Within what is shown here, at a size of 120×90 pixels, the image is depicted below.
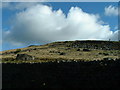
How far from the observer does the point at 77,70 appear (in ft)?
118

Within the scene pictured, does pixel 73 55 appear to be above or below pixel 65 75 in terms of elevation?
above

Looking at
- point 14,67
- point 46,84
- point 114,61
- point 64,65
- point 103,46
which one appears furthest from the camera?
point 103,46

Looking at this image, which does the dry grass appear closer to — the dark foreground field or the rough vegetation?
the rough vegetation

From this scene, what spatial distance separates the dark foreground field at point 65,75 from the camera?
105 ft

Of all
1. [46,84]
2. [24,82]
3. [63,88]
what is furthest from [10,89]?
[63,88]

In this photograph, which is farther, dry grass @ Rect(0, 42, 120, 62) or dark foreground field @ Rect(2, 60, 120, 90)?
dry grass @ Rect(0, 42, 120, 62)

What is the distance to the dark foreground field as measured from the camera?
105 feet

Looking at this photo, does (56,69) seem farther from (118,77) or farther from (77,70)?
(118,77)

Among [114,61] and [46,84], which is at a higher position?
[114,61]

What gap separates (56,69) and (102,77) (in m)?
7.28

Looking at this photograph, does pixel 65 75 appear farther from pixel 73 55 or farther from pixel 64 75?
pixel 73 55

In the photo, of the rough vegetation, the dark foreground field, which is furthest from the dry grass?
the dark foreground field

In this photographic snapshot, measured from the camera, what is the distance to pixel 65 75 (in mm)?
35375

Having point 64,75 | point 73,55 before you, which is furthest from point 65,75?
point 73,55
